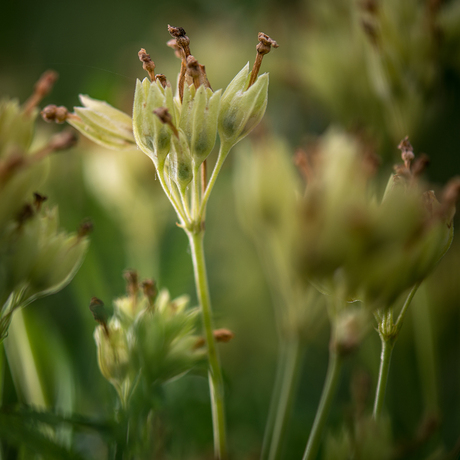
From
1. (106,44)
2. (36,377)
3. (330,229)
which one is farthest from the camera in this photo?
(106,44)

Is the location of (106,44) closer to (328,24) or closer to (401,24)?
Answer: (328,24)

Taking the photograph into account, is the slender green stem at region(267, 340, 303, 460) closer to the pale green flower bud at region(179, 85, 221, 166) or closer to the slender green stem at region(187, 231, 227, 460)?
the slender green stem at region(187, 231, 227, 460)

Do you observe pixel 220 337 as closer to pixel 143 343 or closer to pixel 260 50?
pixel 143 343

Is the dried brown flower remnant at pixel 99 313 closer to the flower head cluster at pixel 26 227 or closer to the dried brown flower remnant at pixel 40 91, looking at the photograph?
the flower head cluster at pixel 26 227

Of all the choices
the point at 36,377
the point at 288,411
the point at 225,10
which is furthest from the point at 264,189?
the point at 225,10

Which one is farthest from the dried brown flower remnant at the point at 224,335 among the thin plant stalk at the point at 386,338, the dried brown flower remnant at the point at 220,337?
the thin plant stalk at the point at 386,338

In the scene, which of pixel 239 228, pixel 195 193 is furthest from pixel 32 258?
pixel 239 228
